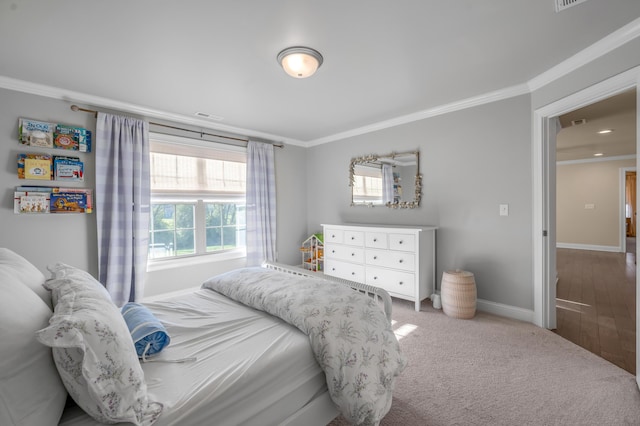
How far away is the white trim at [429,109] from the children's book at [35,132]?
289 millimetres

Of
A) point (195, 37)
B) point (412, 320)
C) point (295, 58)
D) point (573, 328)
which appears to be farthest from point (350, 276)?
point (195, 37)

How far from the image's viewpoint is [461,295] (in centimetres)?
295

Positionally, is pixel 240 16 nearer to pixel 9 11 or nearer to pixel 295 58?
pixel 295 58

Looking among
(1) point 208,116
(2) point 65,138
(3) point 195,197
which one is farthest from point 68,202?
(1) point 208,116

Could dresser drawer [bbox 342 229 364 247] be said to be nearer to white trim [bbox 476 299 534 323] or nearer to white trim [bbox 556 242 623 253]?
white trim [bbox 476 299 534 323]

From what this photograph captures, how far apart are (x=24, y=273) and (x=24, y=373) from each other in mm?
759

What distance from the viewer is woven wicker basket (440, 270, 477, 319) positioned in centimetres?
295

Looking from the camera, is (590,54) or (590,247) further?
(590,247)

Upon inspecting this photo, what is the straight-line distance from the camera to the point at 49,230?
2744 millimetres

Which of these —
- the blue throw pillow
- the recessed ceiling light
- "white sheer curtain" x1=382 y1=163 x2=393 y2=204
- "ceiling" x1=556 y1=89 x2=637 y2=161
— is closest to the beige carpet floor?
the blue throw pillow

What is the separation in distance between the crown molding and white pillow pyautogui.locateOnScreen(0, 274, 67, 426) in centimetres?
269

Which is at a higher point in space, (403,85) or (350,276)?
(403,85)

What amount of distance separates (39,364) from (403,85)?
3.01 metres

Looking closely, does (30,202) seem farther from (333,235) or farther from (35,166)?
(333,235)
